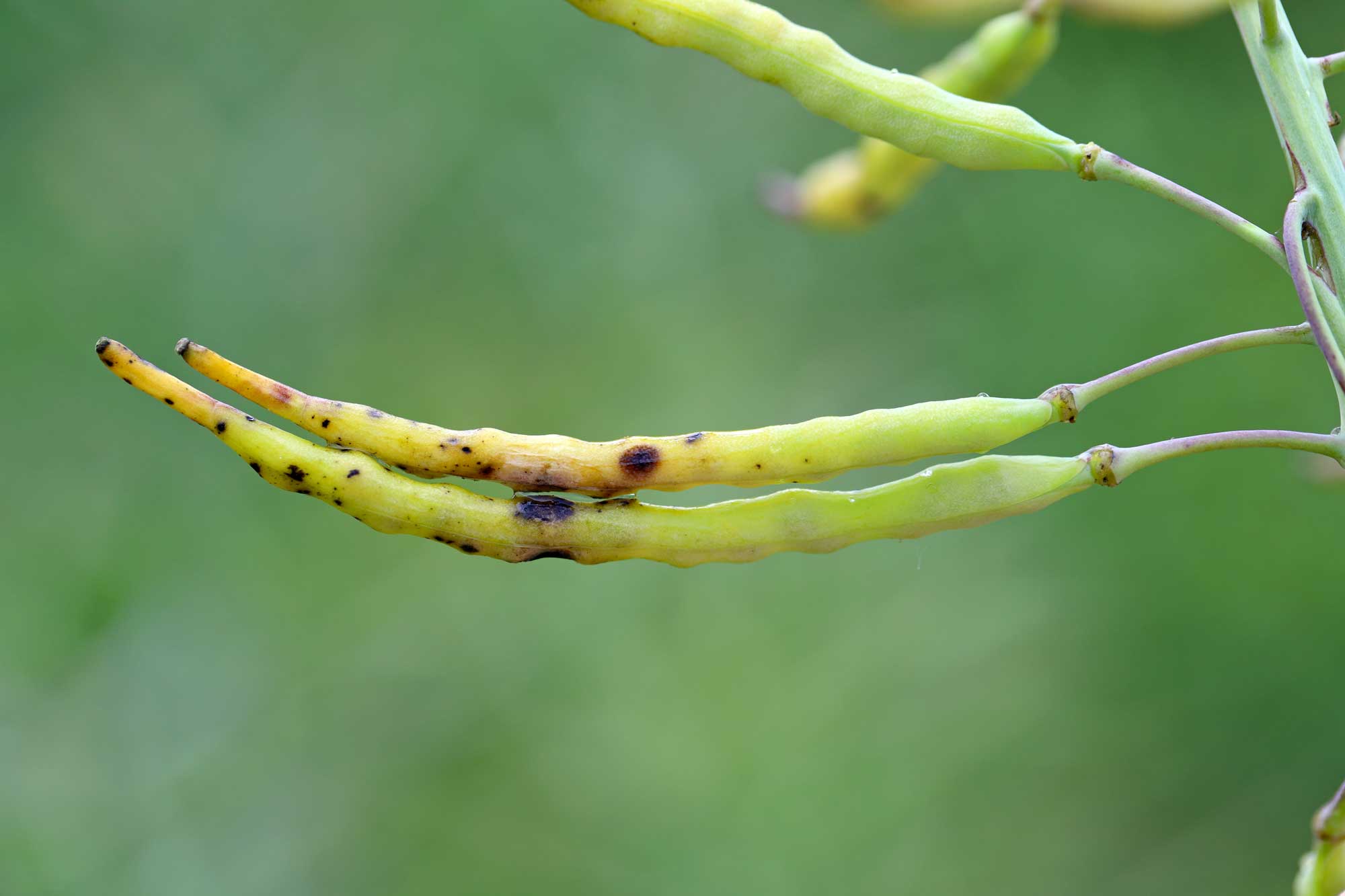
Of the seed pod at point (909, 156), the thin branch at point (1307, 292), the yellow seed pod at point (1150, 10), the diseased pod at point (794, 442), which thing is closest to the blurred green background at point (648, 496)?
the seed pod at point (909, 156)

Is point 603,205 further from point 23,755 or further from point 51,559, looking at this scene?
point 23,755

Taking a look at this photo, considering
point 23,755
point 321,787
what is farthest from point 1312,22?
point 23,755

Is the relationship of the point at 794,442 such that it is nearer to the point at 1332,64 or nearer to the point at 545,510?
the point at 545,510

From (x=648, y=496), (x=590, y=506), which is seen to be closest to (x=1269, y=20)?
(x=590, y=506)

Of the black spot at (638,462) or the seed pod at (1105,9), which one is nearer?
the black spot at (638,462)

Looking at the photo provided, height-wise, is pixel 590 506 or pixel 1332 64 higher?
pixel 1332 64

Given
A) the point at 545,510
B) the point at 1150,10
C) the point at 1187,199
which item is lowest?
the point at 545,510

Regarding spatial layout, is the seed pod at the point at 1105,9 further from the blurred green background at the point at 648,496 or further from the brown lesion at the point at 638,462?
the blurred green background at the point at 648,496
